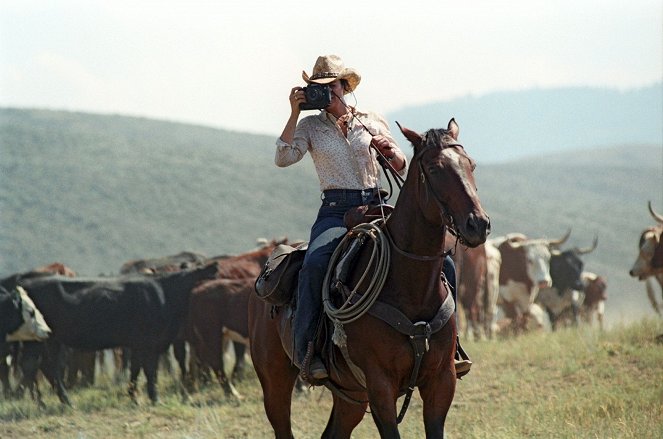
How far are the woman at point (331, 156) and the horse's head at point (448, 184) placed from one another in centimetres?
73

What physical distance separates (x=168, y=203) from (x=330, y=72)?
57999mm

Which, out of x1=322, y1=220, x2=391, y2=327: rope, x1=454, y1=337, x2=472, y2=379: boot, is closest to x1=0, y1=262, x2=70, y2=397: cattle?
x1=322, y1=220, x2=391, y2=327: rope

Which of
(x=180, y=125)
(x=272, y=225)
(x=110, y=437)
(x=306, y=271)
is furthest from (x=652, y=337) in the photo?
(x=180, y=125)

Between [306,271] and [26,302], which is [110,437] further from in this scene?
[306,271]

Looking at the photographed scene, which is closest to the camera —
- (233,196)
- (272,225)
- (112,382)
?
(112,382)

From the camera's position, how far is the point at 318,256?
27.0 ft

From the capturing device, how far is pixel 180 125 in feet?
345

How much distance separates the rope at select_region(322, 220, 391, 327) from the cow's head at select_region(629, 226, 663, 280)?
409 inches

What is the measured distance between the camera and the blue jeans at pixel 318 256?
809 cm

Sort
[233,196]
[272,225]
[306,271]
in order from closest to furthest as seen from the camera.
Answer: [306,271] → [272,225] → [233,196]

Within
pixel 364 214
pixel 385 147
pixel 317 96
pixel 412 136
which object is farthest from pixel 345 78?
pixel 412 136

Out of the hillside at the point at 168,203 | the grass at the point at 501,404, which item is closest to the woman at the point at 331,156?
the grass at the point at 501,404

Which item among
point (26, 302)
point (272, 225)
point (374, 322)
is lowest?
point (272, 225)

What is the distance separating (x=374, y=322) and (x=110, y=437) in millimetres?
6878
